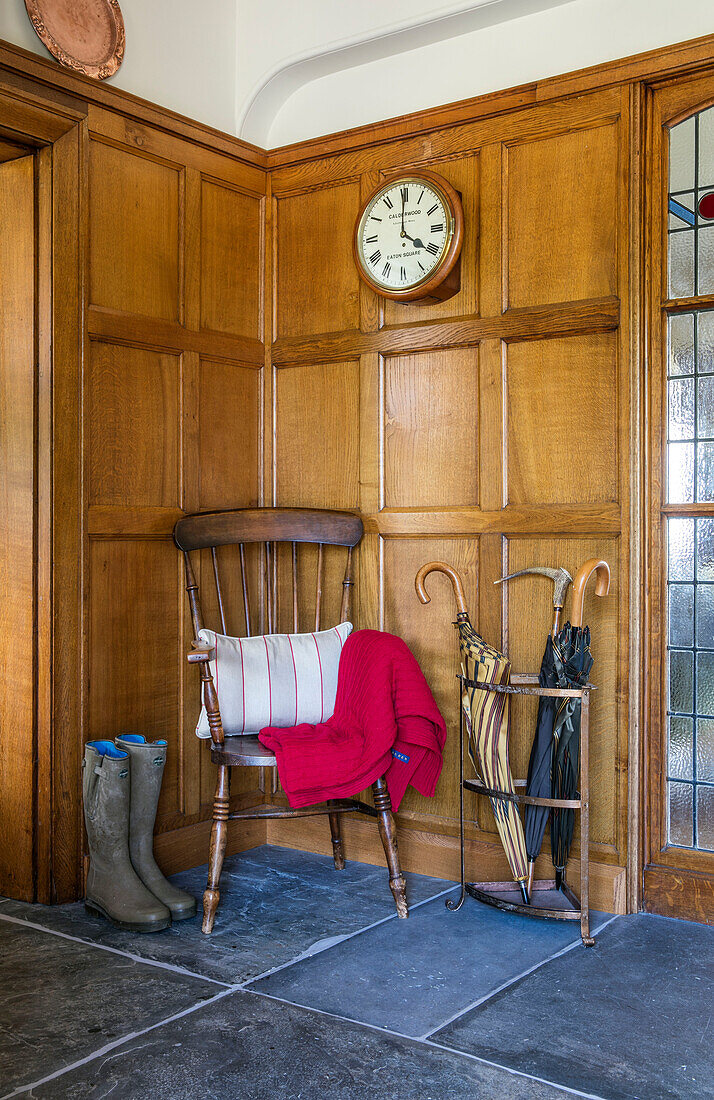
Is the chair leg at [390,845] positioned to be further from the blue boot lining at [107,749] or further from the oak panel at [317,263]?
the oak panel at [317,263]

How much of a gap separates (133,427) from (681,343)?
170cm

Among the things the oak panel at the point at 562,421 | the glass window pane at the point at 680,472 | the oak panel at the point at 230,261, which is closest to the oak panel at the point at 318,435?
the oak panel at the point at 230,261

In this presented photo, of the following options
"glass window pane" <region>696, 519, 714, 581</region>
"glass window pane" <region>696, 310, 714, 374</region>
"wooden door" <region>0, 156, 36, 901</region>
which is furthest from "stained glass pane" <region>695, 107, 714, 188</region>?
"wooden door" <region>0, 156, 36, 901</region>

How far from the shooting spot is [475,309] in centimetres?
320

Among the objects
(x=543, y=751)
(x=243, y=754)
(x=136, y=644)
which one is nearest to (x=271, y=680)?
(x=243, y=754)

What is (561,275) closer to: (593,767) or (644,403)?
(644,403)

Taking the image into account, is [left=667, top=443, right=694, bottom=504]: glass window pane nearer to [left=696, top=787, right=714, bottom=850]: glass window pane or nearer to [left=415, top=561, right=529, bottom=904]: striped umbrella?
[left=415, top=561, right=529, bottom=904]: striped umbrella

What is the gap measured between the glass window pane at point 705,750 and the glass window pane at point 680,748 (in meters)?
0.02

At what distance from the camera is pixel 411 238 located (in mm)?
3184

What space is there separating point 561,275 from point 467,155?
541mm

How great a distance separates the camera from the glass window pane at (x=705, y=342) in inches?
111

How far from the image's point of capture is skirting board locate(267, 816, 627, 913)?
2.92 metres

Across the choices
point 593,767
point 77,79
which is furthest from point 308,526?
point 77,79

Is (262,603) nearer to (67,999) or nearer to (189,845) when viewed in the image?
(189,845)
